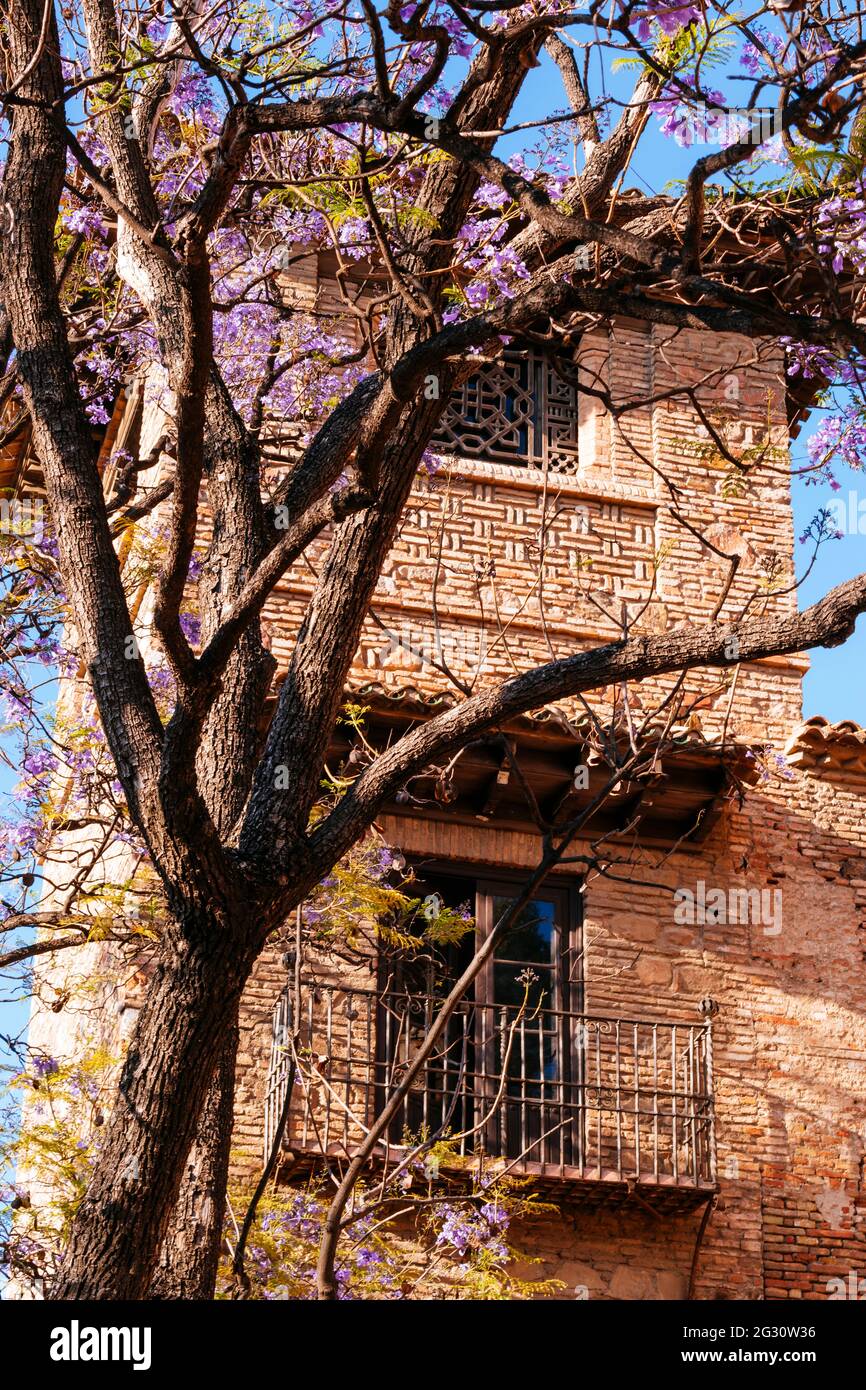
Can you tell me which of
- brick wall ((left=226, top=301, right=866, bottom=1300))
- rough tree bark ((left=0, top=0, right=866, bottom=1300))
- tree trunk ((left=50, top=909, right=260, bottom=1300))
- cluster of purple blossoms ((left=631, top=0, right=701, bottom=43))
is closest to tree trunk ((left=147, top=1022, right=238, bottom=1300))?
rough tree bark ((left=0, top=0, right=866, bottom=1300))

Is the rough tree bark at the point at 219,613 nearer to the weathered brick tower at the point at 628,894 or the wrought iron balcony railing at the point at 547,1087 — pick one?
the weathered brick tower at the point at 628,894

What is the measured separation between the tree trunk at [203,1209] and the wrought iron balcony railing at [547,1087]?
4.25 m

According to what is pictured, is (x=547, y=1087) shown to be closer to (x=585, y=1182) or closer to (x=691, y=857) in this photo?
(x=585, y=1182)

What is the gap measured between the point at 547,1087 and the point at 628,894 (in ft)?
4.73

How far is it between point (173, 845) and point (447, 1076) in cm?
601

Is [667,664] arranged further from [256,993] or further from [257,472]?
[256,993]

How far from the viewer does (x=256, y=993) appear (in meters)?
10.7

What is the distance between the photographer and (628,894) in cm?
1176

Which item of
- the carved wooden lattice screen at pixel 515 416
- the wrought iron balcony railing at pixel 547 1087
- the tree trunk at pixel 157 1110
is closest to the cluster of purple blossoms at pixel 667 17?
the tree trunk at pixel 157 1110

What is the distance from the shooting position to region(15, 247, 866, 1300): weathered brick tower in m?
10.7

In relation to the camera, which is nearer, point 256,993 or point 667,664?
point 667,664

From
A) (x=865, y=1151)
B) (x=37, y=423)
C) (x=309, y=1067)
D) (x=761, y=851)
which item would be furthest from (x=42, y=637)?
(x=865, y=1151)

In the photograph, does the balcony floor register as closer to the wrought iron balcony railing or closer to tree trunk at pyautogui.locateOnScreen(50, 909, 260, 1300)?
the wrought iron balcony railing

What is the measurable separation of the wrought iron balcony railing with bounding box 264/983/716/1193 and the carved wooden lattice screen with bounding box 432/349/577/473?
4.19 m
